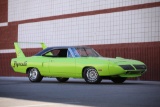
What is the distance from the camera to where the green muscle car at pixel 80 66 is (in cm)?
1265

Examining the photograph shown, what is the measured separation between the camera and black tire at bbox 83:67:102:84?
1295 centimetres

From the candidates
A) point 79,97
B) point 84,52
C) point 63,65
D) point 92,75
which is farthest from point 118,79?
point 79,97

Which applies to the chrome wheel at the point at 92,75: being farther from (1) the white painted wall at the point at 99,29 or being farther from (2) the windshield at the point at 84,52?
(1) the white painted wall at the point at 99,29

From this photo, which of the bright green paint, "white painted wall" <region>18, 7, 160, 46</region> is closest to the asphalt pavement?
the bright green paint

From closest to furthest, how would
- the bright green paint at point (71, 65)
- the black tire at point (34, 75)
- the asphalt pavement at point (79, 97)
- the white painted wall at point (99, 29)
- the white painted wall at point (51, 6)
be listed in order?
the asphalt pavement at point (79, 97) < the bright green paint at point (71, 65) < the black tire at point (34, 75) < the white painted wall at point (99, 29) < the white painted wall at point (51, 6)

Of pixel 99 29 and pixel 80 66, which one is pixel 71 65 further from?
pixel 99 29

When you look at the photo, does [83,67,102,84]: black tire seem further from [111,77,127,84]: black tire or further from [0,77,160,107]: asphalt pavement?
[0,77,160,107]: asphalt pavement

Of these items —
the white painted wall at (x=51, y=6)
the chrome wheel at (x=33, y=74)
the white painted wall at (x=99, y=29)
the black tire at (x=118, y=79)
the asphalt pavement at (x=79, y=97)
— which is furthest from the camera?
the white painted wall at (x=51, y=6)

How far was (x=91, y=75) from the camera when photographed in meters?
13.1

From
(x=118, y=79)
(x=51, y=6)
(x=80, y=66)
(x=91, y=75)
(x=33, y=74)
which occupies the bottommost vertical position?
(x=118, y=79)

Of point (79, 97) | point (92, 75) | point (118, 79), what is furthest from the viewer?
point (118, 79)

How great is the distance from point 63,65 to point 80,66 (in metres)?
0.79

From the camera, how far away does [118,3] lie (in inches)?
715

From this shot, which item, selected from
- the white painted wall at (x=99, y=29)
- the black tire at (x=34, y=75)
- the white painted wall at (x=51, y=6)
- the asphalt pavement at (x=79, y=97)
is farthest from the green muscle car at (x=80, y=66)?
the white painted wall at (x=51, y=6)
